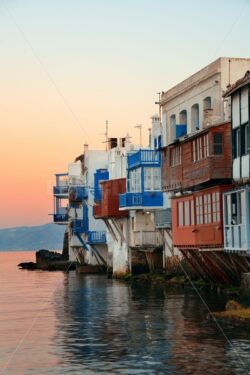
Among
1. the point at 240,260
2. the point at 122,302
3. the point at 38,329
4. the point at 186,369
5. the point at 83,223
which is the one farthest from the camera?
the point at 83,223

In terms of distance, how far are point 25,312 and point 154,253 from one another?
27.2 metres

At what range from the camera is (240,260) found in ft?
151

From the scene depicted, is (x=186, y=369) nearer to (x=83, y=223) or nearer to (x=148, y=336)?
(x=148, y=336)

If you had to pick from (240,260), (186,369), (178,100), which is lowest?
(186,369)

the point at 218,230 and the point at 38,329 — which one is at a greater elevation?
the point at 218,230

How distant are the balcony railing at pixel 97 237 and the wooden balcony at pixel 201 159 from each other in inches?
1626

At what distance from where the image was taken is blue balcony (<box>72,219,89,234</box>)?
103812 mm

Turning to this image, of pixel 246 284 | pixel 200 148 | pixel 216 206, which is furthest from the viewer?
pixel 200 148

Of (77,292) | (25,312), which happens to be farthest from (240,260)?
(77,292)

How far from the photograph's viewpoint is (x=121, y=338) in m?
32.1

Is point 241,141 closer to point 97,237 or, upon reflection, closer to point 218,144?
point 218,144

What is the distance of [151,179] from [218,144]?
2381 cm

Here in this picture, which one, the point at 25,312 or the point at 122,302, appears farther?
the point at 122,302

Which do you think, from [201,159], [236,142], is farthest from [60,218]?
[236,142]
